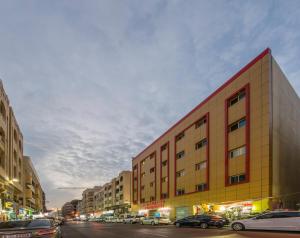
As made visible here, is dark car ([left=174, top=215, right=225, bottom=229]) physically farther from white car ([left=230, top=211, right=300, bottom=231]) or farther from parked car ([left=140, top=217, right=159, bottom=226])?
parked car ([left=140, top=217, right=159, bottom=226])

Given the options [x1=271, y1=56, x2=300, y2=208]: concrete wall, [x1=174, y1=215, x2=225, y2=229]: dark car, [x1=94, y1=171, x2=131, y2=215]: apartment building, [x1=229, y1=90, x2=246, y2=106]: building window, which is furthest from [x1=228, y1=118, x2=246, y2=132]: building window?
[x1=94, y1=171, x2=131, y2=215]: apartment building

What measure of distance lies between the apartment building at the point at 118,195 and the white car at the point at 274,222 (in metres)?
84.4

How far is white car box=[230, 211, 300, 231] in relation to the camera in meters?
22.6

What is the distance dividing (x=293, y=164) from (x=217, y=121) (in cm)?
949

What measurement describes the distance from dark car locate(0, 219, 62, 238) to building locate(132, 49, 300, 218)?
79.4ft

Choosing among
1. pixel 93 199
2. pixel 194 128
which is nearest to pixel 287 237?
pixel 194 128

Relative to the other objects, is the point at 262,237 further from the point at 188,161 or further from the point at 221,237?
the point at 188,161

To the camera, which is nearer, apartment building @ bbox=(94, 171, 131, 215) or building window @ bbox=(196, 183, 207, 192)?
building window @ bbox=(196, 183, 207, 192)

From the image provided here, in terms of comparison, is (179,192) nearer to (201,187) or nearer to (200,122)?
(201,187)

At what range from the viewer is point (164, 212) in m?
60.8

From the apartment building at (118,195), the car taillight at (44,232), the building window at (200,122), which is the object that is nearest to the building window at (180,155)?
the building window at (200,122)

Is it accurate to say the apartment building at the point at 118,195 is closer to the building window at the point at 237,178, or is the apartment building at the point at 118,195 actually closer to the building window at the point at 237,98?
the building window at the point at 237,178

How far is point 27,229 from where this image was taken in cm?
1134

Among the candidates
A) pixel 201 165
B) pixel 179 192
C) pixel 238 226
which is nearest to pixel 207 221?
pixel 238 226
